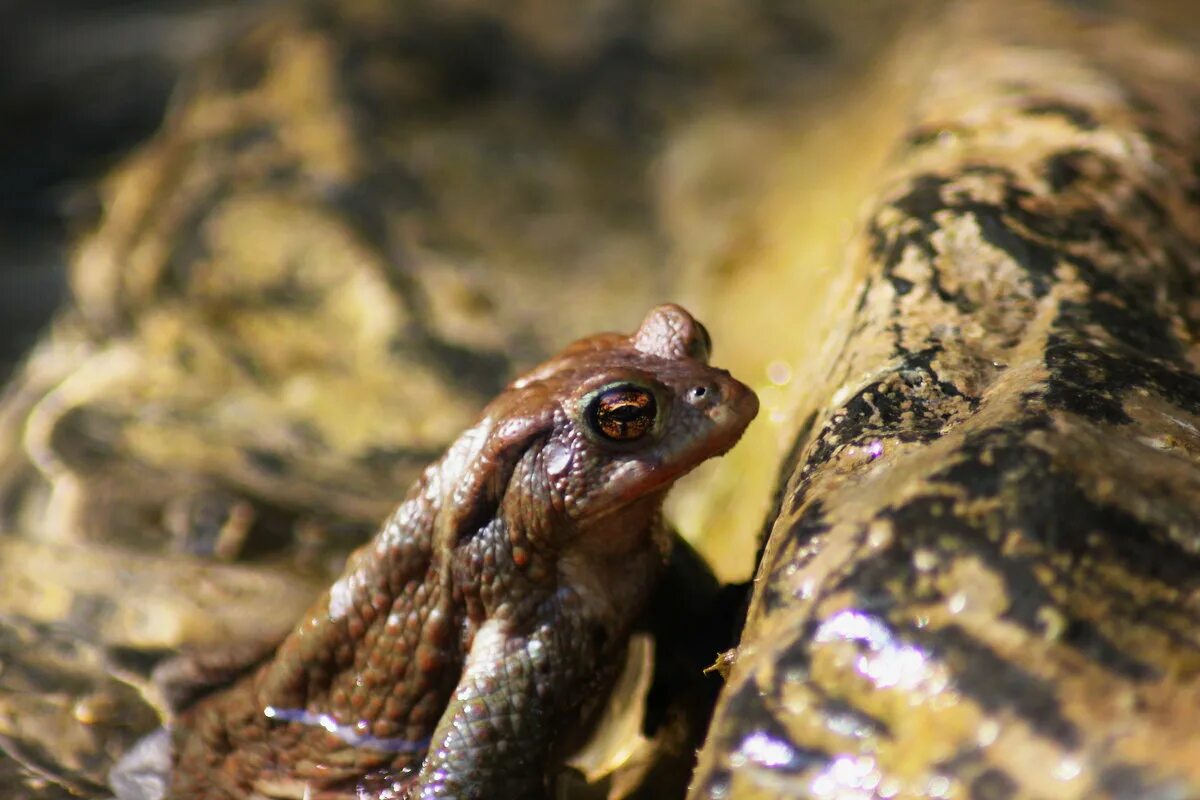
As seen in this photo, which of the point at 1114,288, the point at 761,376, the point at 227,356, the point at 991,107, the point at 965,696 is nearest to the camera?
the point at 965,696

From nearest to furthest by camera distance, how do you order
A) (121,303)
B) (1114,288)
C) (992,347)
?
(992,347)
(1114,288)
(121,303)

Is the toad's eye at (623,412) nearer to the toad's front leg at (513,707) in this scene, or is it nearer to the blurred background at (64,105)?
the toad's front leg at (513,707)

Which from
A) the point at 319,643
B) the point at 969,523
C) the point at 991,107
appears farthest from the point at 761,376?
the point at 969,523

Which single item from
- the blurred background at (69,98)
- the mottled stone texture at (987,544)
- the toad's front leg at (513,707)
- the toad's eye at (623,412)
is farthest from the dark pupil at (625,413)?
the blurred background at (69,98)

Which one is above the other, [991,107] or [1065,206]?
[991,107]

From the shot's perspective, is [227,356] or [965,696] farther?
[227,356]

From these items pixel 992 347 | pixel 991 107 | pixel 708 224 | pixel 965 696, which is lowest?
pixel 965 696

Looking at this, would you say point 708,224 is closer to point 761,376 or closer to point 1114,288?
point 761,376
